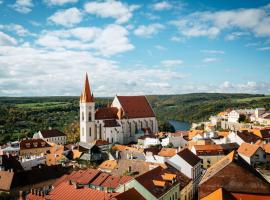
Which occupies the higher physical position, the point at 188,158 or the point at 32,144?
the point at 188,158

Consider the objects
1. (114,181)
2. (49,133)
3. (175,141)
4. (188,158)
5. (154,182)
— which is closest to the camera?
(154,182)

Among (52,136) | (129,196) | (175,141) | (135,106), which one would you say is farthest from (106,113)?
(129,196)

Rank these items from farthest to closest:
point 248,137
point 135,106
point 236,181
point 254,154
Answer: point 135,106
point 248,137
point 254,154
point 236,181

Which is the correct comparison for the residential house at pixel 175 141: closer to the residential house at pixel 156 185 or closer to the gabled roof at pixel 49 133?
the residential house at pixel 156 185

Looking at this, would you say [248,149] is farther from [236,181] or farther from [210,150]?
[236,181]

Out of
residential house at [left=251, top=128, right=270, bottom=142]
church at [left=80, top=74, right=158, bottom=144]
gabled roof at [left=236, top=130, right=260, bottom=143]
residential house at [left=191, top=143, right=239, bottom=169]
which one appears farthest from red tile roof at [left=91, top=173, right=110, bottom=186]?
church at [left=80, top=74, right=158, bottom=144]

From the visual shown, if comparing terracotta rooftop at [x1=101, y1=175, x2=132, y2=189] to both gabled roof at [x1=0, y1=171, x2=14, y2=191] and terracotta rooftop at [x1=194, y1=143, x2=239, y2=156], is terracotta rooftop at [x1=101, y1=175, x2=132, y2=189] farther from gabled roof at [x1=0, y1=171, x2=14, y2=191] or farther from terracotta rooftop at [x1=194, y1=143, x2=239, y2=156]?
terracotta rooftop at [x1=194, y1=143, x2=239, y2=156]

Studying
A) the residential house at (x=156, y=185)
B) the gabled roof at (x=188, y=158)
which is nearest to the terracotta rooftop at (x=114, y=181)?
the residential house at (x=156, y=185)
